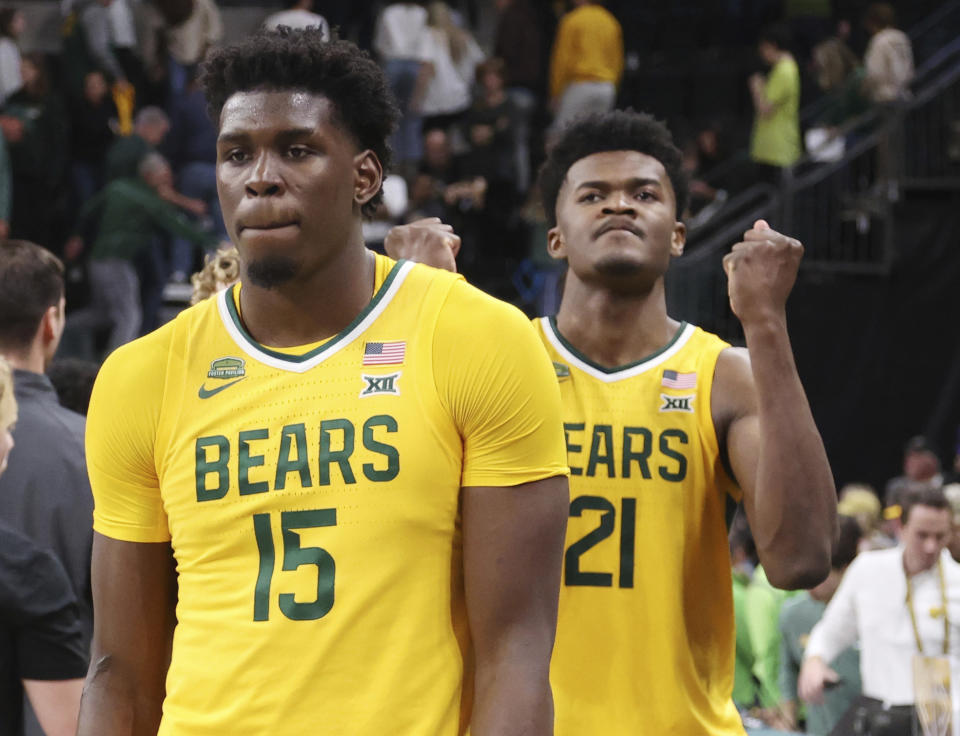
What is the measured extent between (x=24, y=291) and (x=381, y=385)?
82.7 inches

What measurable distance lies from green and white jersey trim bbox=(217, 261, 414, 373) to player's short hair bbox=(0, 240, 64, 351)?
1.75 metres

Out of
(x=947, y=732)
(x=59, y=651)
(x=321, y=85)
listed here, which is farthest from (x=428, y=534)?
(x=947, y=732)

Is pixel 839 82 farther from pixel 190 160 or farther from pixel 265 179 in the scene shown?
pixel 265 179

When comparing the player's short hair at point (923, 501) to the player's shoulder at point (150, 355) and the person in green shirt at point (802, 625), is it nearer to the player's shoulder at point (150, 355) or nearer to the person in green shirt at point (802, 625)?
the person in green shirt at point (802, 625)

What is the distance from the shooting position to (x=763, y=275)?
3381 mm

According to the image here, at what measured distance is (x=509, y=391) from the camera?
252 centimetres

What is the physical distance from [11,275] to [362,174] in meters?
1.98

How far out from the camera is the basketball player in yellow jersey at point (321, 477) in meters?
2.46

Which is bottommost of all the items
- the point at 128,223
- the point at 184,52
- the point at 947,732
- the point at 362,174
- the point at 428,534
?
the point at 947,732

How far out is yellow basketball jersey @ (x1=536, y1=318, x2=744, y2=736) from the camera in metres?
3.49

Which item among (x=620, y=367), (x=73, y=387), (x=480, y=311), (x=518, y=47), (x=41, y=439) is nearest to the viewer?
(x=480, y=311)

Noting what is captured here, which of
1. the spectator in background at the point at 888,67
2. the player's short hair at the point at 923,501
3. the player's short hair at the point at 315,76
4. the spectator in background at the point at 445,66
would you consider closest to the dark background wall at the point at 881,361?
the spectator in background at the point at 888,67

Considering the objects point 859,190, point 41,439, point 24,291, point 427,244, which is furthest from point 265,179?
point 859,190

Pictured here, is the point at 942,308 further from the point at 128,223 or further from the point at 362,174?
the point at 362,174
